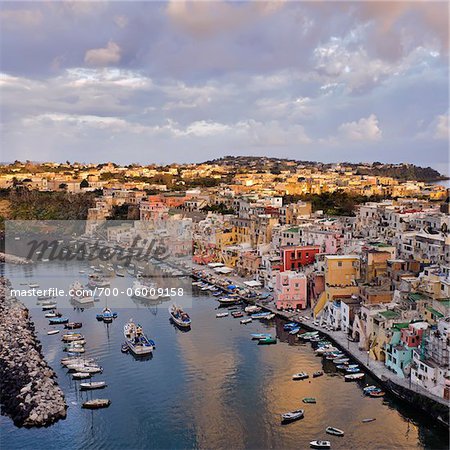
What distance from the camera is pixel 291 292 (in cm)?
1243

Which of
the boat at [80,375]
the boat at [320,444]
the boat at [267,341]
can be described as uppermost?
the boat at [267,341]

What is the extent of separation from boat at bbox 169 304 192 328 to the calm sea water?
32cm

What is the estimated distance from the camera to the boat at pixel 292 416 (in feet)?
25.4

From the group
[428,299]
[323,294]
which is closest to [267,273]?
[323,294]

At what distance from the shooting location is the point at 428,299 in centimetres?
965

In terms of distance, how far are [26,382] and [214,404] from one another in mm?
2740

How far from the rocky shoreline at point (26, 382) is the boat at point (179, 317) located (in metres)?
2.75

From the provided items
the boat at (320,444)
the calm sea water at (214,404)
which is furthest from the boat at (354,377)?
the boat at (320,444)

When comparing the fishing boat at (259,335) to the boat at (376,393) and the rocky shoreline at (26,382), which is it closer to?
the boat at (376,393)

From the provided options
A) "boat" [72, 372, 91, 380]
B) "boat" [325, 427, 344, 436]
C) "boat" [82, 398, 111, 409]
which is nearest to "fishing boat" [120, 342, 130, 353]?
"boat" [72, 372, 91, 380]

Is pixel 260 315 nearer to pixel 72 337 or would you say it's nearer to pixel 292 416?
pixel 72 337

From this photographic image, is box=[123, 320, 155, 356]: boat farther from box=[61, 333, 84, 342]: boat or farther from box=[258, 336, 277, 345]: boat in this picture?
box=[258, 336, 277, 345]: boat

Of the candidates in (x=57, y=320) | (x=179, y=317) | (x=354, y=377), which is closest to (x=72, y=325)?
(x=57, y=320)

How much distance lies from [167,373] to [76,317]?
152 inches
